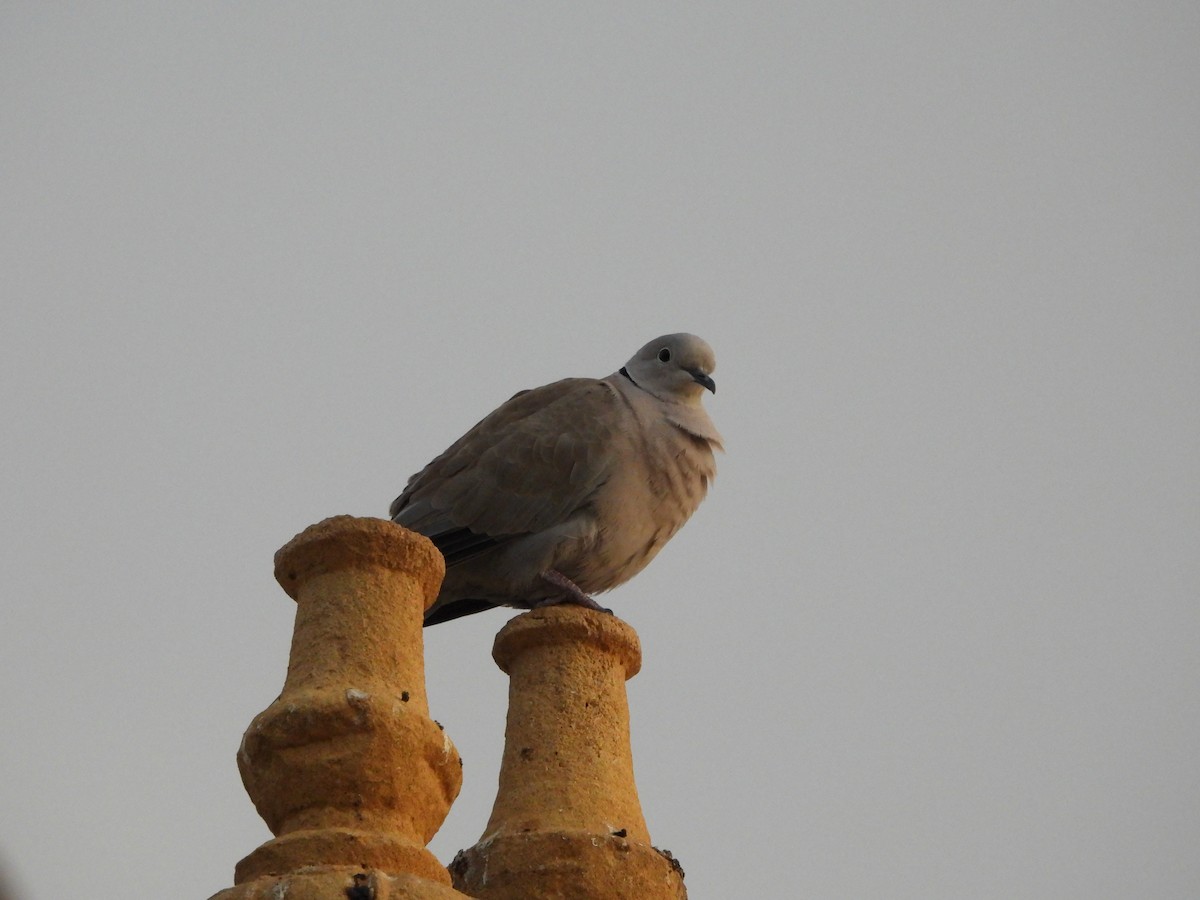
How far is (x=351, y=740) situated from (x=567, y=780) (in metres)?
1.20

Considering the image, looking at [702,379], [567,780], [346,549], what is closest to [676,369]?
[702,379]

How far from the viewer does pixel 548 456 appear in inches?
302

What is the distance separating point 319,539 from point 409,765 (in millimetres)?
820

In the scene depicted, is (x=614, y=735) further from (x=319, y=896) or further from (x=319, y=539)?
(x=319, y=896)

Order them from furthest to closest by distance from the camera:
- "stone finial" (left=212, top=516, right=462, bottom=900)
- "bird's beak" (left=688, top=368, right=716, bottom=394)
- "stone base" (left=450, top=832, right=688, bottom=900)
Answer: "bird's beak" (left=688, top=368, right=716, bottom=394) → "stone base" (left=450, top=832, right=688, bottom=900) → "stone finial" (left=212, top=516, right=462, bottom=900)

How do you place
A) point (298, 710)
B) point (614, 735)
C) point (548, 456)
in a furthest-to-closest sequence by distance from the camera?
point (548, 456)
point (614, 735)
point (298, 710)

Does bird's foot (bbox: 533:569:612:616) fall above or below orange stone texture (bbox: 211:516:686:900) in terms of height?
above

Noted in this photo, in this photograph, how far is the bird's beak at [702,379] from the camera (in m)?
8.44

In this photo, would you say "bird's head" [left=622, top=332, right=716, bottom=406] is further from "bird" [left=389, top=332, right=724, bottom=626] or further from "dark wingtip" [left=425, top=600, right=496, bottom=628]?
"dark wingtip" [left=425, top=600, right=496, bottom=628]

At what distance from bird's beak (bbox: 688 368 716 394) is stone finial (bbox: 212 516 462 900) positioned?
12.2 ft

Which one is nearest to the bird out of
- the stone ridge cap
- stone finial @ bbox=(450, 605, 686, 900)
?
stone finial @ bbox=(450, 605, 686, 900)

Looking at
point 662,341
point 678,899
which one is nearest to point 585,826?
point 678,899

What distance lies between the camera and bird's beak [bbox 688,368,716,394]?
8.44 m

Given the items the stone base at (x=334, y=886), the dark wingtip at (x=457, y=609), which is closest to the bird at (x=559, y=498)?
the dark wingtip at (x=457, y=609)
